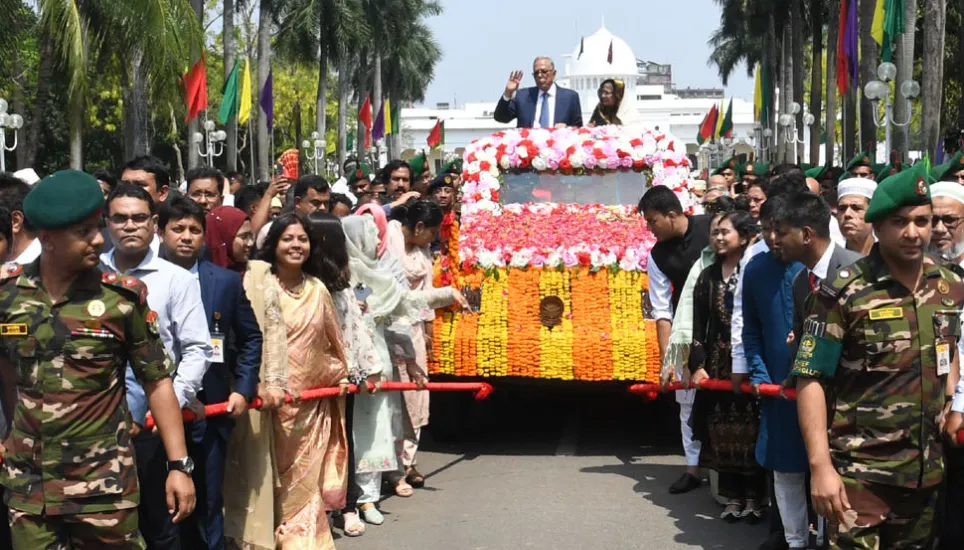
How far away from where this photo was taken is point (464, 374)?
982cm

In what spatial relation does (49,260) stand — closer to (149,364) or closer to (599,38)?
(149,364)

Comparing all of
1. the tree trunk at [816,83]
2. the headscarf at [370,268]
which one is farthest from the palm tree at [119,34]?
the tree trunk at [816,83]

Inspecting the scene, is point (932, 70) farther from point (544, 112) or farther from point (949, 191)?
point (949, 191)

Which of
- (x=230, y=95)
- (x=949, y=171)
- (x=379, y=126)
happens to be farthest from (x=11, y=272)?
(x=379, y=126)

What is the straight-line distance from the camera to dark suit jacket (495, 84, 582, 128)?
13.0 metres

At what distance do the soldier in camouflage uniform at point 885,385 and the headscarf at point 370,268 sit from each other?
13.6ft

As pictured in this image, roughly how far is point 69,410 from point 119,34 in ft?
60.8

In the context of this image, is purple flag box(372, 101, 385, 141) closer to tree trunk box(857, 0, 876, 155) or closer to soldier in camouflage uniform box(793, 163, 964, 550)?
tree trunk box(857, 0, 876, 155)

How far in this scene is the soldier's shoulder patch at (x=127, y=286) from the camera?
4.68 meters

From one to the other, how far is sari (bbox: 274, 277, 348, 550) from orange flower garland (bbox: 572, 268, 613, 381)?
2.61m

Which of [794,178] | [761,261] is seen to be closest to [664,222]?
[794,178]

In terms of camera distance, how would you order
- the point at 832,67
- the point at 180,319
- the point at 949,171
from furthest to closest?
the point at 832,67 < the point at 949,171 < the point at 180,319

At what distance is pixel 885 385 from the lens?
4.80 m

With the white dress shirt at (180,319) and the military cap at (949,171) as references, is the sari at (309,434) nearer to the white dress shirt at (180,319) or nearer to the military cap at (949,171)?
the white dress shirt at (180,319)
